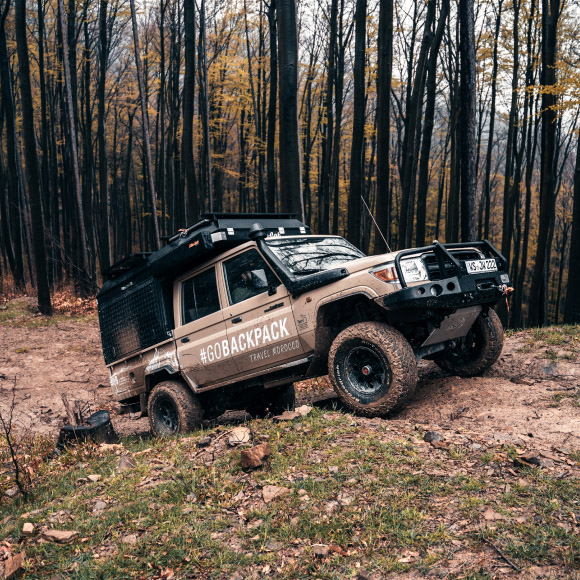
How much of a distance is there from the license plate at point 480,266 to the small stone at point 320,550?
3.36 metres

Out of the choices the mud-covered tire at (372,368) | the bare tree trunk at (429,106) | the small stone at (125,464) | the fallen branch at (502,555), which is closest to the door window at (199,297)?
the mud-covered tire at (372,368)

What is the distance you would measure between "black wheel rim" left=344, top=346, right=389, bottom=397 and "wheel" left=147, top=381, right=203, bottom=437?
2.59 m

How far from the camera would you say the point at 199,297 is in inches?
289

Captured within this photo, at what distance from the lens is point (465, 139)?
32.5 ft

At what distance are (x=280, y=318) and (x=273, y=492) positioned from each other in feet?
7.78

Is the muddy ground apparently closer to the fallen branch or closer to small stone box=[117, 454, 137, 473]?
the fallen branch

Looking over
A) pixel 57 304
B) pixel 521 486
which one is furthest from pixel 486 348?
pixel 57 304

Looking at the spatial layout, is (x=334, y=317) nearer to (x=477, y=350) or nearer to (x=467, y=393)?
(x=467, y=393)

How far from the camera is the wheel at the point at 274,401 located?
773cm

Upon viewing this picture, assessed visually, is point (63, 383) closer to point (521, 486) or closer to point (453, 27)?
point (521, 486)

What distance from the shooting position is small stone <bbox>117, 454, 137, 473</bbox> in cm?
529

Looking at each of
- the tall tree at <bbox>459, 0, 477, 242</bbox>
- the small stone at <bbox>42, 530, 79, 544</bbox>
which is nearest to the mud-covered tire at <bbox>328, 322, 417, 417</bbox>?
the small stone at <bbox>42, 530, 79, 544</bbox>

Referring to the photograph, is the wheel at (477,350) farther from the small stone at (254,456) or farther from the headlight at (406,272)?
the small stone at (254,456)

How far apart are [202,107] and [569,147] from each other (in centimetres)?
1955
